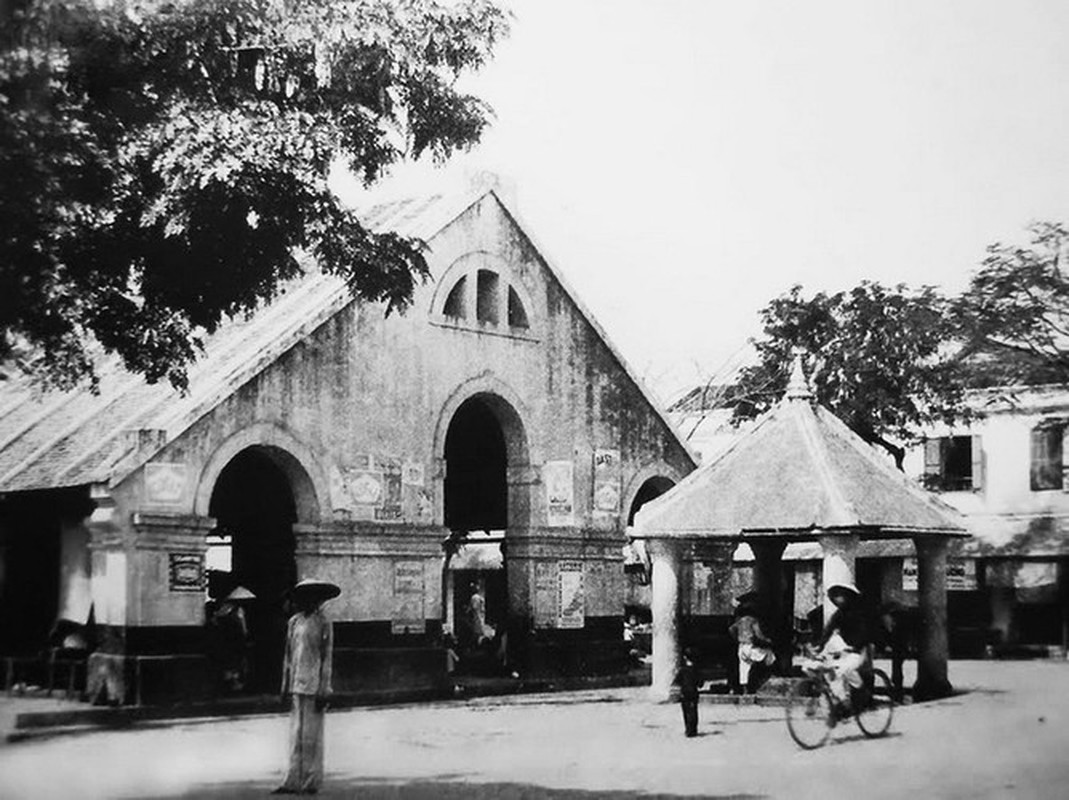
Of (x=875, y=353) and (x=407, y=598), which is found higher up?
(x=875, y=353)

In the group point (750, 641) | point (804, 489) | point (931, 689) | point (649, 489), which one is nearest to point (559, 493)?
point (649, 489)

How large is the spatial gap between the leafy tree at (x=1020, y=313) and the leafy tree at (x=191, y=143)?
8.90 ft

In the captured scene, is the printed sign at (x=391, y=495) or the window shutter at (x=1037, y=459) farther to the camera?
the printed sign at (x=391, y=495)

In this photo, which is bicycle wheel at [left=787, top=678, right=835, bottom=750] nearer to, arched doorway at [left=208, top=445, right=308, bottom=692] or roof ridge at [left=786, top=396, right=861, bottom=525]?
roof ridge at [left=786, top=396, right=861, bottom=525]

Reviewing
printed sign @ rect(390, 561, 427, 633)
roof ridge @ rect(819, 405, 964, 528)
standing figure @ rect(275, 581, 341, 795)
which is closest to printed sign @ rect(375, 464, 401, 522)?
printed sign @ rect(390, 561, 427, 633)

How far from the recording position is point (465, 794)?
848cm

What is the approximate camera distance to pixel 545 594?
15.2m

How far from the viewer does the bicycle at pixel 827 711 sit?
32.1 ft

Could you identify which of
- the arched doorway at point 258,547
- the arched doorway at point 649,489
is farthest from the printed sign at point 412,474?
the arched doorway at point 649,489

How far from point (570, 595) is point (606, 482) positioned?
3.56 feet

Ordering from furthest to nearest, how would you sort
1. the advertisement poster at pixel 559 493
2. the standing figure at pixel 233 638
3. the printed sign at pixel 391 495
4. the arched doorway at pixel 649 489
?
the arched doorway at pixel 649 489
the advertisement poster at pixel 559 493
the printed sign at pixel 391 495
the standing figure at pixel 233 638

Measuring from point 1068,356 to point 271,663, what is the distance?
605 centimetres

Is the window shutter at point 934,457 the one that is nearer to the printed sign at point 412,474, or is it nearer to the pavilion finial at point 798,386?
the pavilion finial at point 798,386

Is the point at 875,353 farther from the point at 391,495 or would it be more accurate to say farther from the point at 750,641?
the point at 391,495
